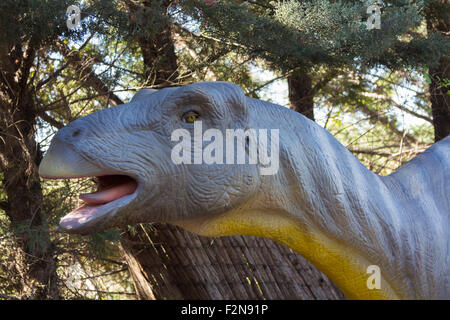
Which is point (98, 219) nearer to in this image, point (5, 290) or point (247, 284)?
point (5, 290)

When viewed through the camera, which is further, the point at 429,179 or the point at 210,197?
the point at 429,179

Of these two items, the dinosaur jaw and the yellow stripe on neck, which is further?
the yellow stripe on neck

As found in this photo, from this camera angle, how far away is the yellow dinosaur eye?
1294mm

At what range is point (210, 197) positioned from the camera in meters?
1.29

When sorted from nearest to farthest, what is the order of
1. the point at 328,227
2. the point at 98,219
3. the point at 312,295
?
1. the point at 98,219
2. the point at 328,227
3. the point at 312,295

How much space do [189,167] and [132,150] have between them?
0.45 ft

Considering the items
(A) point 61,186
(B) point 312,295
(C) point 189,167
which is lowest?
(B) point 312,295

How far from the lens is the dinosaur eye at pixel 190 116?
1.29m

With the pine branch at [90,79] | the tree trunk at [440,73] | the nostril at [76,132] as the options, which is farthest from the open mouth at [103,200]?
the tree trunk at [440,73]

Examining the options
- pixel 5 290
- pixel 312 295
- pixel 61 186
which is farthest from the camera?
pixel 312 295

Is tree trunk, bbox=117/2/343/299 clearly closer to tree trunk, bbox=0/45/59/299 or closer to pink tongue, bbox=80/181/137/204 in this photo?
tree trunk, bbox=0/45/59/299

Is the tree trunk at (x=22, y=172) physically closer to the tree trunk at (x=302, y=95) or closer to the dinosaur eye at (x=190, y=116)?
the dinosaur eye at (x=190, y=116)

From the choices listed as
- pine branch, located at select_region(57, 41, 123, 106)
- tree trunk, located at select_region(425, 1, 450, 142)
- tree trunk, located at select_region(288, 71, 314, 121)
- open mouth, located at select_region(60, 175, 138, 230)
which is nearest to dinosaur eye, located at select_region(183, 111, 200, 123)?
open mouth, located at select_region(60, 175, 138, 230)

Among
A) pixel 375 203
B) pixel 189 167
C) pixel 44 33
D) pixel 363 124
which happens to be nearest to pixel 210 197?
pixel 189 167
